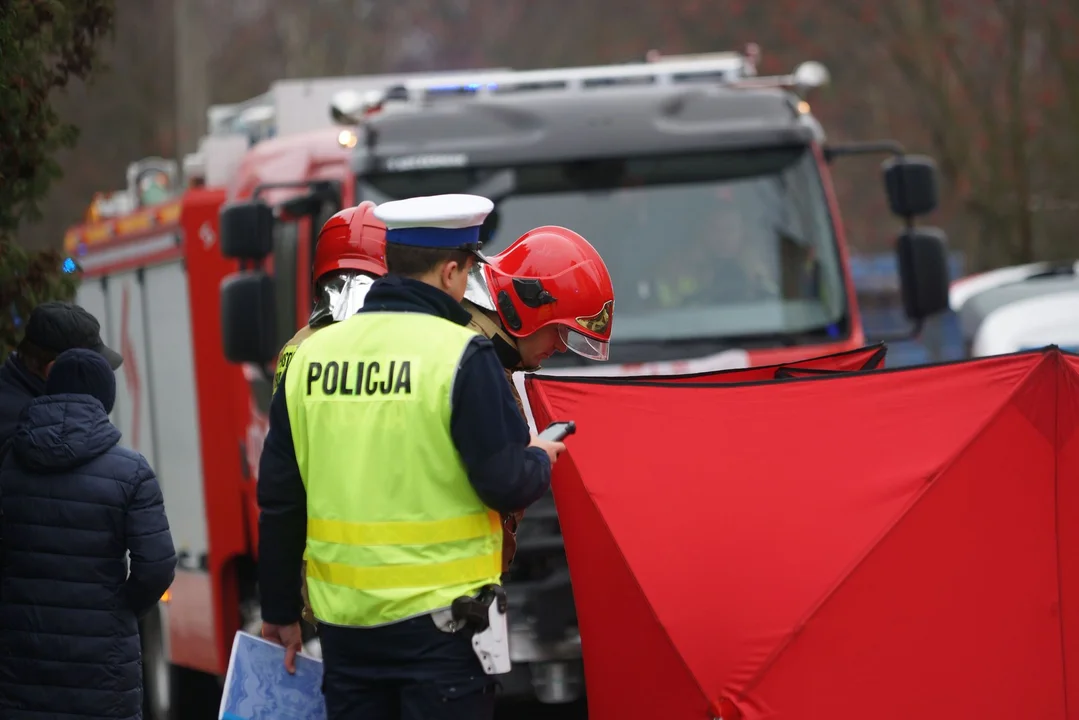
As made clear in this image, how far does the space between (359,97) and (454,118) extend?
1.07 m

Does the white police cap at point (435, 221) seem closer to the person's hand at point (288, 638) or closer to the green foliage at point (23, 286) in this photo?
the person's hand at point (288, 638)

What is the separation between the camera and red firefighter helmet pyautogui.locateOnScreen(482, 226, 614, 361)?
4.96m

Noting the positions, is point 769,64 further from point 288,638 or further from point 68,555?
point 288,638

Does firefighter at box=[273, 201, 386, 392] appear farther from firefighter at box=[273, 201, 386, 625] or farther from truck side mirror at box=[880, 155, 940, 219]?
truck side mirror at box=[880, 155, 940, 219]

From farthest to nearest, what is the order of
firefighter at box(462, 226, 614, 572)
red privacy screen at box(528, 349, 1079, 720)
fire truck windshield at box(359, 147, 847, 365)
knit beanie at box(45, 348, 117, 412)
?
fire truck windshield at box(359, 147, 847, 365) < knit beanie at box(45, 348, 117, 412) < firefighter at box(462, 226, 614, 572) < red privacy screen at box(528, 349, 1079, 720)

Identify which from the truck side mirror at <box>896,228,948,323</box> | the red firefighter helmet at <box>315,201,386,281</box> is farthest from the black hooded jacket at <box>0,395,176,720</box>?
the truck side mirror at <box>896,228,948,323</box>

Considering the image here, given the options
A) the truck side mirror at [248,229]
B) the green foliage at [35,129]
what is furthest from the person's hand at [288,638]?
the truck side mirror at [248,229]

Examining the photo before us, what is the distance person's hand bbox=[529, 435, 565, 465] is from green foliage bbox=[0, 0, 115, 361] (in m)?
2.37

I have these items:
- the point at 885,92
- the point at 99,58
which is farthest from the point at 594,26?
the point at 99,58

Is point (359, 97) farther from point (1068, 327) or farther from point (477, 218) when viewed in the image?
point (477, 218)

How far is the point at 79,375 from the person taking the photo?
5.18m

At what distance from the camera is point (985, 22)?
74.8 ft

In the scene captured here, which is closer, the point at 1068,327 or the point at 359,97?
the point at 359,97

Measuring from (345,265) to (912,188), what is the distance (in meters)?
4.07
